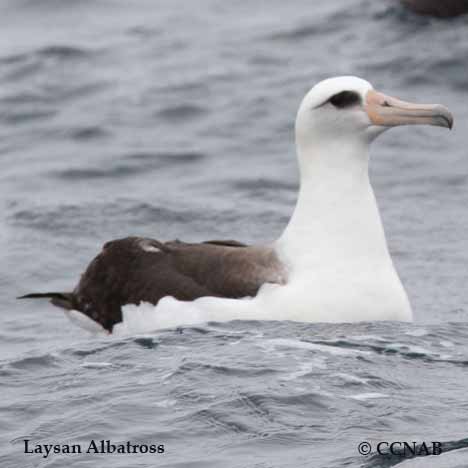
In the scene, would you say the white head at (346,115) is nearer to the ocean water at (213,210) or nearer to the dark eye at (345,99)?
the dark eye at (345,99)

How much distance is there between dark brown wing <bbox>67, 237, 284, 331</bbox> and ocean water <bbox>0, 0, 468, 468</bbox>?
30 centimetres

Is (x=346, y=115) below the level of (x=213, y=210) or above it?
above

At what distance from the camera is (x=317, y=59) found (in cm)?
1866

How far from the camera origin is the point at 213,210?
14742 mm

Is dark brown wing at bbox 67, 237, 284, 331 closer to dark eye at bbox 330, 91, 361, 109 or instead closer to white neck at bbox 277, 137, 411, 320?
white neck at bbox 277, 137, 411, 320

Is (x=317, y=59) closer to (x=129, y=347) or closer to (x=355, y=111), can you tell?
(x=355, y=111)

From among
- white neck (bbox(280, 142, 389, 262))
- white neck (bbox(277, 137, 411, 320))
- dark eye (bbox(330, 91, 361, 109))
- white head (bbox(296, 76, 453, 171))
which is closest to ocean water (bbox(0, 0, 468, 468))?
white neck (bbox(277, 137, 411, 320))

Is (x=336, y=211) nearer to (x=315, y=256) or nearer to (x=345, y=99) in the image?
(x=315, y=256)

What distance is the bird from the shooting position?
33.7 ft

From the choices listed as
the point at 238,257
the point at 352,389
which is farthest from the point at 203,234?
the point at 352,389

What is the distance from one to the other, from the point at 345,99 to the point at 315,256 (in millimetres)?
1087

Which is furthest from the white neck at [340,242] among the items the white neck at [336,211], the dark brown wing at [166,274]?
the dark brown wing at [166,274]

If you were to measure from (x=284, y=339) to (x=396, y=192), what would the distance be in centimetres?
544

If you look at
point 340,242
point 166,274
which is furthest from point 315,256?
point 166,274
